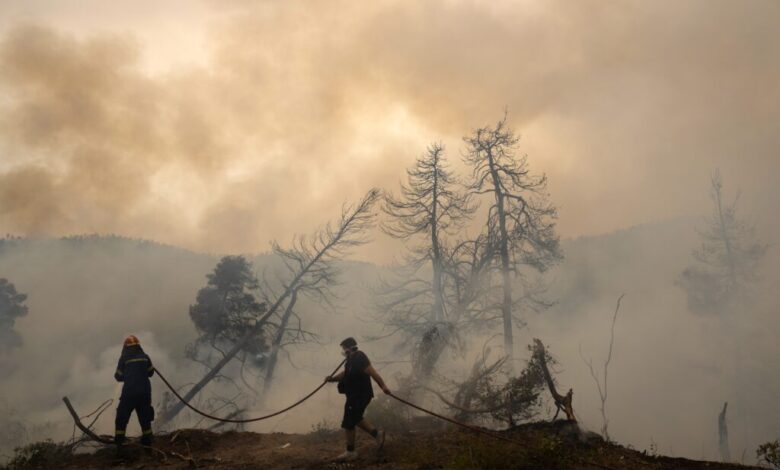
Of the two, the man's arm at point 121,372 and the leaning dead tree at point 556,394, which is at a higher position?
the man's arm at point 121,372

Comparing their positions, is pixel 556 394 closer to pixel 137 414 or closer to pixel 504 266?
pixel 137 414

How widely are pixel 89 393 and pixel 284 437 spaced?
27497mm

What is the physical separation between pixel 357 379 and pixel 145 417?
4633 millimetres

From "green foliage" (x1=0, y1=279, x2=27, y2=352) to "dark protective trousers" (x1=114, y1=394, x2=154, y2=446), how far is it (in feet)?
96.7

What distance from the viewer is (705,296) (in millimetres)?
35781

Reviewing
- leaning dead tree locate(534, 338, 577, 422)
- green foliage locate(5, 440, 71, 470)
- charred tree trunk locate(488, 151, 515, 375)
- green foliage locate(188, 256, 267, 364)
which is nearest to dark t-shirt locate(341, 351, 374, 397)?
leaning dead tree locate(534, 338, 577, 422)

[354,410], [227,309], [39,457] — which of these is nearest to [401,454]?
[354,410]

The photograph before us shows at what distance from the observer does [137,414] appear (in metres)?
8.98

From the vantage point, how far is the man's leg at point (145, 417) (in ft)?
30.1

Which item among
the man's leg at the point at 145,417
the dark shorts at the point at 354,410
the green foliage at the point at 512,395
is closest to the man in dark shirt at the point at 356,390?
the dark shorts at the point at 354,410

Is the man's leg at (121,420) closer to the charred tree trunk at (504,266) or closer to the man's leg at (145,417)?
the man's leg at (145,417)

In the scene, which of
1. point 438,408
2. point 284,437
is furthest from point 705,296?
point 284,437

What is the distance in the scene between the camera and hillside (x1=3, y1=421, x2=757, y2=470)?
6980 millimetres

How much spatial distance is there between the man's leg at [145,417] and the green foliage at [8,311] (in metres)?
29.6
